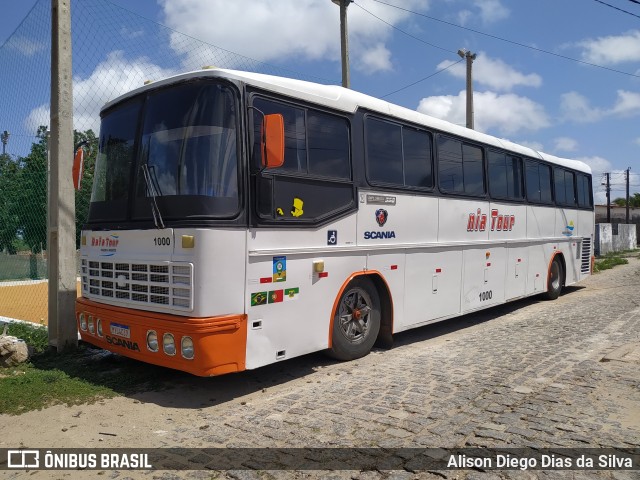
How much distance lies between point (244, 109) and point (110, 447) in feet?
10.5

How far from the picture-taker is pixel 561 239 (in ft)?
41.4

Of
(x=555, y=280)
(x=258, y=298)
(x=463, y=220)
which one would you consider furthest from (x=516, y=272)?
(x=258, y=298)

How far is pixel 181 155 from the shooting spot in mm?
5043

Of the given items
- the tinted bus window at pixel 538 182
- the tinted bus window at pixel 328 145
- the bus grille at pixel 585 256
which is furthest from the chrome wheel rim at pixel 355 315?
the bus grille at pixel 585 256

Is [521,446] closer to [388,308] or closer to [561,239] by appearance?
[388,308]

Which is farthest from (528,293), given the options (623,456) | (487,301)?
(623,456)

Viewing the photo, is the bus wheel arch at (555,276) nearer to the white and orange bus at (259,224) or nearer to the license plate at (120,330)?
the white and orange bus at (259,224)

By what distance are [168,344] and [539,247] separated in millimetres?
9062

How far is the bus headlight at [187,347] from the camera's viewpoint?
15.6 feet

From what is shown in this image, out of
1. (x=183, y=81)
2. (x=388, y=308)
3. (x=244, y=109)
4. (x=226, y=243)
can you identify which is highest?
(x=183, y=81)

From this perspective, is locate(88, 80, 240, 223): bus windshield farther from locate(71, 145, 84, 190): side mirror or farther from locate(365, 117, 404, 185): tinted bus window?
locate(365, 117, 404, 185): tinted bus window

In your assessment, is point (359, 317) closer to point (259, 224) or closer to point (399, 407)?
point (399, 407)

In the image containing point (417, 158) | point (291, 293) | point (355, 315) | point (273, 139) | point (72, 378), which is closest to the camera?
point (273, 139)

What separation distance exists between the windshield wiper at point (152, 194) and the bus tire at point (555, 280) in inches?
391
